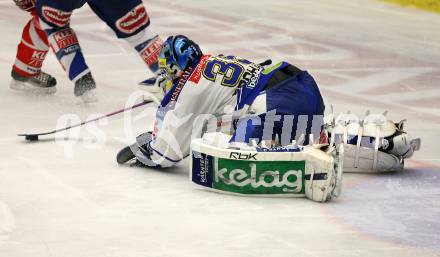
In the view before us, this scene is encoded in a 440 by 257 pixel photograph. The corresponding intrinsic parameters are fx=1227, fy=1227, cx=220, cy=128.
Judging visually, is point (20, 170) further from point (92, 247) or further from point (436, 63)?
point (436, 63)

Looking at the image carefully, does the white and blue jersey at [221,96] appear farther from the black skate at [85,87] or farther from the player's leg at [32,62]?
the player's leg at [32,62]

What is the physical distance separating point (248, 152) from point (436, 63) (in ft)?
15.9

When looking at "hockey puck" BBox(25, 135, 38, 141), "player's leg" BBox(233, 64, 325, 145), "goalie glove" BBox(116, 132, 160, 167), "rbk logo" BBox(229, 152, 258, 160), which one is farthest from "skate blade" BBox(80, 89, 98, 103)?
"rbk logo" BBox(229, 152, 258, 160)

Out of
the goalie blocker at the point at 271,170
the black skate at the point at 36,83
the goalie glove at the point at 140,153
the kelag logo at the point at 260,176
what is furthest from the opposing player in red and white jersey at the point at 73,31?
the kelag logo at the point at 260,176

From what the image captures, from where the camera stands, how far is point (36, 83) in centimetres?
973

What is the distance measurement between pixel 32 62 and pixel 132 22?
939 mm

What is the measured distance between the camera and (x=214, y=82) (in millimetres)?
6879

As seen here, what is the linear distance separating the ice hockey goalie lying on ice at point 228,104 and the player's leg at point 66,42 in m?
2.22

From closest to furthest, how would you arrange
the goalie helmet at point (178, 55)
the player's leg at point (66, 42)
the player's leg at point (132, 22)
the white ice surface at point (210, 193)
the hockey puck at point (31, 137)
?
the white ice surface at point (210, 193) → the goalie helmet at point (178, 55) → the hockey puck at point (31, 137) → the player's leg at point (66, 42) → the player's leg at point (132, 22)

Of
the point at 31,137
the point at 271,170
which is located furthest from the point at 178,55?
the point at 31,137

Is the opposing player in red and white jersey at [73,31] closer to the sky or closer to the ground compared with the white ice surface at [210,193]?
closer to the sky

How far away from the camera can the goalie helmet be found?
6957 millimetres

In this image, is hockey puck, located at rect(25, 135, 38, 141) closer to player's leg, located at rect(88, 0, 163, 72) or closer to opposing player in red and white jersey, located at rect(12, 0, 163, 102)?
opposing player in red and white jersey, located at rect(12, 0, 163, 102)

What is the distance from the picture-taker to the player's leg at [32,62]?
9.64 meters
